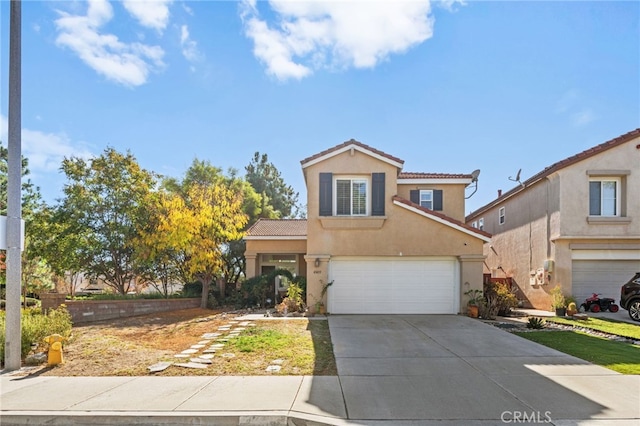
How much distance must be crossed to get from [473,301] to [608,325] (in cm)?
421

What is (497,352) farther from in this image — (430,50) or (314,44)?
(314,44)

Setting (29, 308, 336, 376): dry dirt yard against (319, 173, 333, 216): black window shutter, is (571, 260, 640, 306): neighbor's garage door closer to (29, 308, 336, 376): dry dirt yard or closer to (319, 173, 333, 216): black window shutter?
(319, 173, 333, 216): black window shutter

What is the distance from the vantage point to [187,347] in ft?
31.5

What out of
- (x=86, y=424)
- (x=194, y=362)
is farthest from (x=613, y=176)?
(x=86, y=424)

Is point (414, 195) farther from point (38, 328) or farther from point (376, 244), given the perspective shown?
point (38, 328)

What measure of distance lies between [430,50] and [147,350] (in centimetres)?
1232

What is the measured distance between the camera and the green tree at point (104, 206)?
17906 millimetres

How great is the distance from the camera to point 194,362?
7949 millimetres

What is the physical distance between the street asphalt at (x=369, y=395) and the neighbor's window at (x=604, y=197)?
11.2 meters

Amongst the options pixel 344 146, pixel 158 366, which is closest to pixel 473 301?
pixel 344 146

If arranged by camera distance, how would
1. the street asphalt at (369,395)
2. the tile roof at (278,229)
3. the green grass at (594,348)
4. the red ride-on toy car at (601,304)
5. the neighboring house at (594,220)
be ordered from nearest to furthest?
the street asphalt at (369,395)
the green grass at (594,348)
the red ride-on toy car at (601,304)
the neighboring house at (594,220)
the tile roof at (278,229)

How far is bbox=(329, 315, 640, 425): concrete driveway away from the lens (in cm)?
525

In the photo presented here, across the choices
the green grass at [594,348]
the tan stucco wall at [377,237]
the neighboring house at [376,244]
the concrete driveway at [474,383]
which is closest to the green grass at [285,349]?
the concrete driveway at [474,383]

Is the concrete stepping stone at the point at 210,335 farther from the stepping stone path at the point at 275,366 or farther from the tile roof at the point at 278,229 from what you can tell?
the tile roof at the point at 278,229
